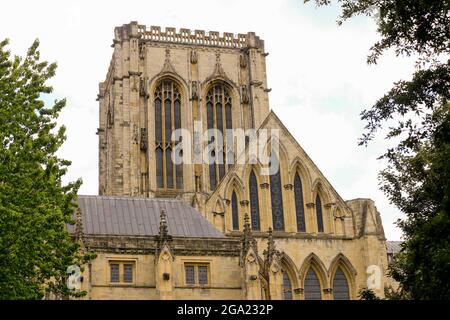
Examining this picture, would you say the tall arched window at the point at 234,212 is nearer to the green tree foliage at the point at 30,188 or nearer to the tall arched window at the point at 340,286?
the tall arched window at the point at 340,286

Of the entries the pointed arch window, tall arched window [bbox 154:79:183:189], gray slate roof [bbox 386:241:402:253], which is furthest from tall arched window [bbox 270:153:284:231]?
gray slate roof [bbox 386:241:402:253]

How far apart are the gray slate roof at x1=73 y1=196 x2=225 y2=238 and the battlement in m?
25.4

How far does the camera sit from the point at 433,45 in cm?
1980

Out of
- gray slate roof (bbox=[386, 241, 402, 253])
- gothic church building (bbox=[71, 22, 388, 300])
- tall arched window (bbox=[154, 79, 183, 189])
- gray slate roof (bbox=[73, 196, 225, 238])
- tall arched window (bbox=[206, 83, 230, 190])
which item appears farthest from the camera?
gray slate roof (bbox=[386, 241, 402, 253])

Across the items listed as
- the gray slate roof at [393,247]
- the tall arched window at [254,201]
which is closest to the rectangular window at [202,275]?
the tall arched window at [254,201]

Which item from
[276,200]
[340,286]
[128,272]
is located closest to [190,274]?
[128,272]

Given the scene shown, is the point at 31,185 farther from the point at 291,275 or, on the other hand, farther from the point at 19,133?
the point at 291,275

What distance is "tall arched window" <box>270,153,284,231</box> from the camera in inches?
1819

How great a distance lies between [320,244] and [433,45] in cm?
2704

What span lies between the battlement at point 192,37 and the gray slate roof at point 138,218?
83.2ft

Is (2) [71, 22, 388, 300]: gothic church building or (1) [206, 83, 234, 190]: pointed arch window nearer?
(2) [71, 22, 388, 300]: gothic church building

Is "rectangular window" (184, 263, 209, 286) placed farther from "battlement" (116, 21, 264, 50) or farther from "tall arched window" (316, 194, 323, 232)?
"battlement" (116, 21, 264, 50)

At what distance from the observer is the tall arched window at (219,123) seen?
203 feet
